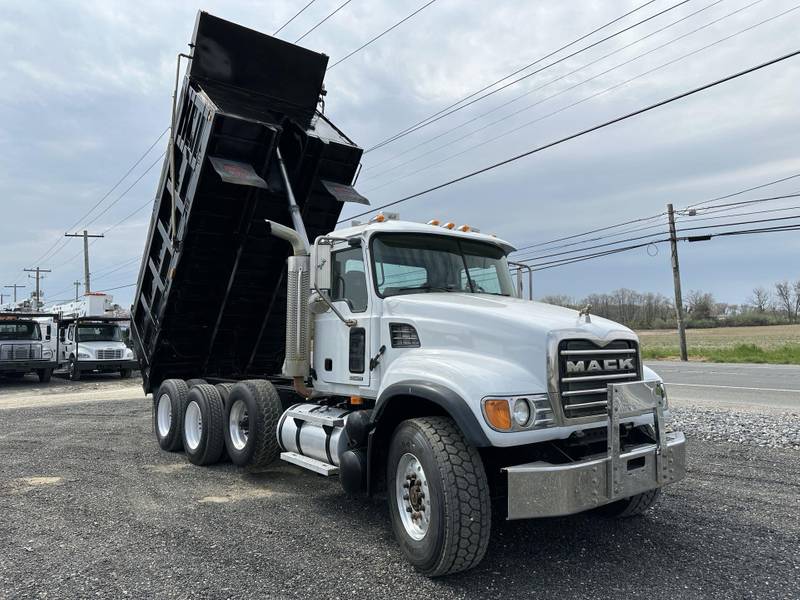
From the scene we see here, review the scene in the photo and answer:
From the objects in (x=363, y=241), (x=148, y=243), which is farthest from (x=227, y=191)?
(x=363, y=241)

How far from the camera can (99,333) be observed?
2155cm

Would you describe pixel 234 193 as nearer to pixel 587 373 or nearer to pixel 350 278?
pixel 350 278

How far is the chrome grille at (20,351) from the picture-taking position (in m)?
19.4

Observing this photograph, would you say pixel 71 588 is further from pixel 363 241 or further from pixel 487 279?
pixel 487 279

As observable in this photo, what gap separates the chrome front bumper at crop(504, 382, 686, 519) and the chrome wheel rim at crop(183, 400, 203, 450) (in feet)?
15.2

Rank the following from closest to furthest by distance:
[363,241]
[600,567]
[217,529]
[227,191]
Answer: [600,567] < [217,529] < [363,241] < [227,191]

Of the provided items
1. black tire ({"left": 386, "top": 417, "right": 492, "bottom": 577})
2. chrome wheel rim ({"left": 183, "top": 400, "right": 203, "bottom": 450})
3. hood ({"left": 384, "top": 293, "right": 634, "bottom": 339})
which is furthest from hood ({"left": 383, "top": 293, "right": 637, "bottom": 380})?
chrome wheel rim ({"left": 183, "top": 400, "right": 203, "bottom": 450})

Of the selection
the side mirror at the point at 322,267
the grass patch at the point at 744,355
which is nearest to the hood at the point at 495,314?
the side mirror at the point at 322,267

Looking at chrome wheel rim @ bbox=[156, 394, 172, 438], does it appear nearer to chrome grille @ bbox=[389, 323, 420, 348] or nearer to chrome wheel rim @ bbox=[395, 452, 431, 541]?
chrome grille @ bbox=[389, 323, 420, 348]

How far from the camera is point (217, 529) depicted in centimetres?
474

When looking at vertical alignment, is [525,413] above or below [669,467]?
above

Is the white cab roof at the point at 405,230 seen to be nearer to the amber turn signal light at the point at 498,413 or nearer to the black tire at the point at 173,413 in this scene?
the amber turn signal light at the point at 498,413

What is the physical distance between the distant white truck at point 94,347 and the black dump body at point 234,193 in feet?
44.1

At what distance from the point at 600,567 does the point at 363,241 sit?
10.0ft
